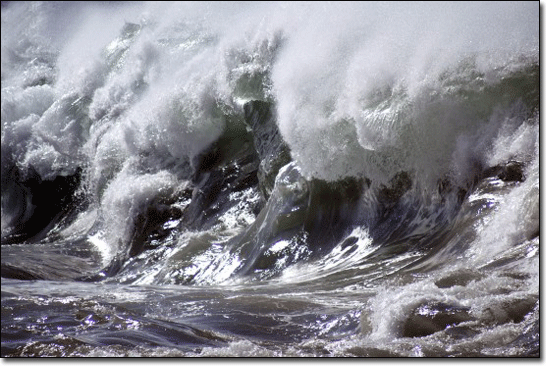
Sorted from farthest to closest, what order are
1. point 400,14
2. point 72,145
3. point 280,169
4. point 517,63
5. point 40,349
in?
point 280,169, point 517,63, point 72,145, point 400,14, point 40,349

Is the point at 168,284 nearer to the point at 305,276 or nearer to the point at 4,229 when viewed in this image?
the point at 305,276

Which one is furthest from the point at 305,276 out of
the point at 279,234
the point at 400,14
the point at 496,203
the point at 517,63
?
the point at 400,14

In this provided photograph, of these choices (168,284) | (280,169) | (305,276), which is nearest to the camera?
(305,276)

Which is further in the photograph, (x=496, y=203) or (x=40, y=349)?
(x=496, y=203)

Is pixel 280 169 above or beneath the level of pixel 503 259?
above

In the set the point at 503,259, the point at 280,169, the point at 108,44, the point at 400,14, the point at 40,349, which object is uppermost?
the point at 108,44

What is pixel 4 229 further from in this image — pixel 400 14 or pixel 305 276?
pixel 305 276

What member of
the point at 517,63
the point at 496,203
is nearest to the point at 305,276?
the point at 496,203
